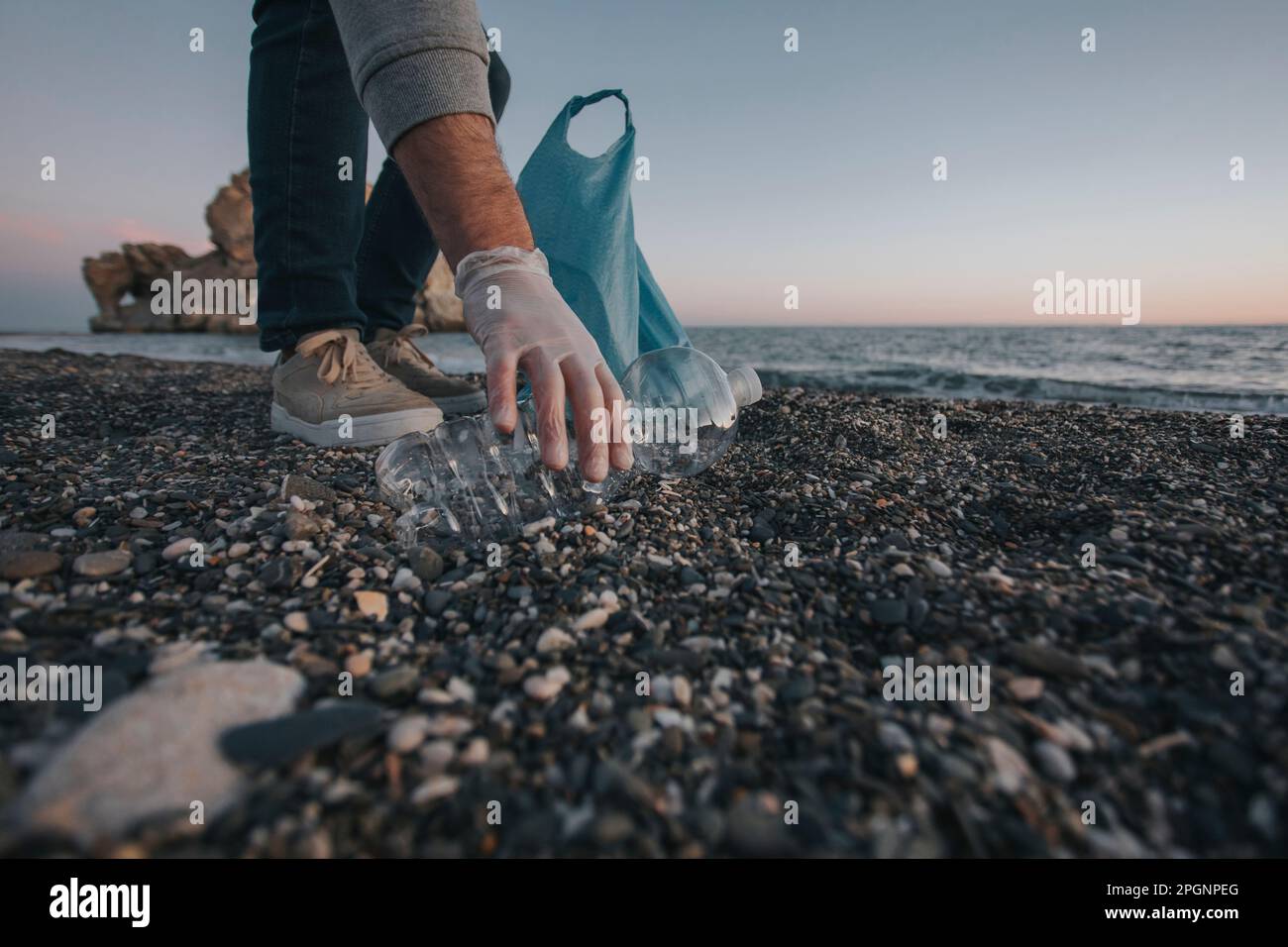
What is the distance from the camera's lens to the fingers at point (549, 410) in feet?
5.96

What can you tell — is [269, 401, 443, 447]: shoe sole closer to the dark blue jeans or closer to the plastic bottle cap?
the dark blue jeans

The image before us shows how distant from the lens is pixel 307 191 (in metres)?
2.91

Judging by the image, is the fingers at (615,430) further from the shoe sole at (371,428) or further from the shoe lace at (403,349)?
the shoe lace at (403,349)

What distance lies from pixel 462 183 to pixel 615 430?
100 centimetres

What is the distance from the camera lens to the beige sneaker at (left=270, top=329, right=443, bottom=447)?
118 inches

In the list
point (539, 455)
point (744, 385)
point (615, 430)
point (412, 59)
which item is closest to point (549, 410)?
point (615, 430)

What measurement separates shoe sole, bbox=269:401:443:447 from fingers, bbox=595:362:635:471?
154 centimetres

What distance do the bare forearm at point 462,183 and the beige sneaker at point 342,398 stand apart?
1.18 meters

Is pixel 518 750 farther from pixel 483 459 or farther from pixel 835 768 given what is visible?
pixel 483 459

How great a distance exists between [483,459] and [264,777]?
2.31 meters

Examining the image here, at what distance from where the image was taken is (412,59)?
189 cm

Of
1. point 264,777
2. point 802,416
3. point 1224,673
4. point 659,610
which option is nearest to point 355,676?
point 264,777

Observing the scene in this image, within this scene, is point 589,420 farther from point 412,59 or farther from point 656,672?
point 412,59

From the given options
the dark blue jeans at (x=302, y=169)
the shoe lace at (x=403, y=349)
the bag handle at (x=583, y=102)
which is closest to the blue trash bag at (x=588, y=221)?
the bag handle at (x=583, y=102)
